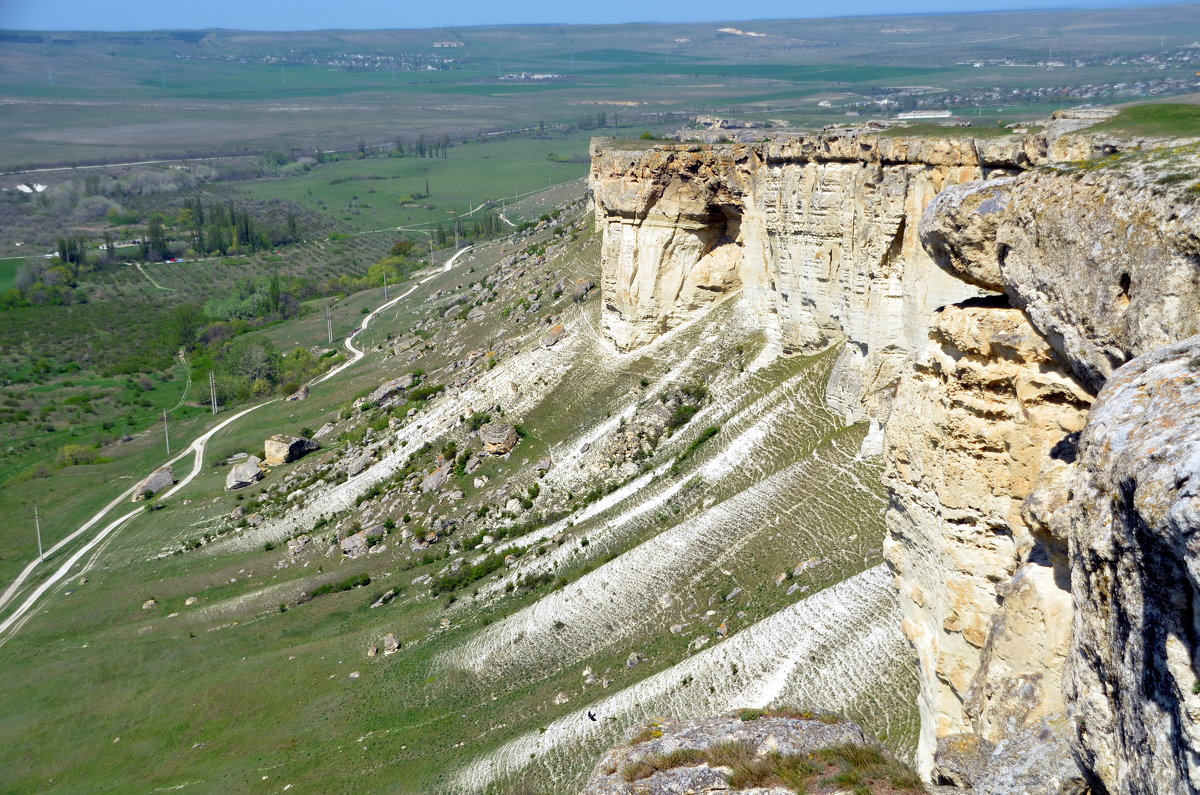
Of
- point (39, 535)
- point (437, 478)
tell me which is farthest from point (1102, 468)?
point (39, 535)

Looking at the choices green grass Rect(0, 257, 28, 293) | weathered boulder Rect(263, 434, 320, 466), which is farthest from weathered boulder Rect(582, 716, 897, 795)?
green grass Rect(0, 257, 28, 293)

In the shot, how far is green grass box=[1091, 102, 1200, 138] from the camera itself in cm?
2336

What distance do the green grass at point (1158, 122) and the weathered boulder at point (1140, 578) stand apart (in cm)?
1653

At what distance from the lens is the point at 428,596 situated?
43.6 metres

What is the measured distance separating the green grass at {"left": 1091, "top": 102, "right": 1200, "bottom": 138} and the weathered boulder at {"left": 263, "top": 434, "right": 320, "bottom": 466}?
166ft

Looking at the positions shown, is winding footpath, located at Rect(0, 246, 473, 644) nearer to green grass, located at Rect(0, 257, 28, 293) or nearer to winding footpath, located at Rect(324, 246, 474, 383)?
winding footpath, located at Rect(324, 246, 474, 383)

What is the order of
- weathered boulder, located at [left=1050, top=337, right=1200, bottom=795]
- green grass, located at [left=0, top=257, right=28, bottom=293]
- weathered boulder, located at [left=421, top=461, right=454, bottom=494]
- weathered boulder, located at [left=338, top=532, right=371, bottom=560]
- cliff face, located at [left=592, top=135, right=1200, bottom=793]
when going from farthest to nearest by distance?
1. green grass, located at [left=0, top=257, right=28, bottom=293]
2. weathered boulder, located at [left=421, top=461, right=454, bottom=494]
3. weathered boulder, located at [left=338, top=532, right=371, bottom=560]
4. cliff face, located at [left=592, top=135, right=1200, bottom=793]
5. weathered boulder, located at [left=1050, top=337, right=1200, bottom=795]

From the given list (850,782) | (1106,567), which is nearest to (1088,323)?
(1106,567)

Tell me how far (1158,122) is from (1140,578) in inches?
834

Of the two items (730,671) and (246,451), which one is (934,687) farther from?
(246,451)

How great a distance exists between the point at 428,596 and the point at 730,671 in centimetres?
1906

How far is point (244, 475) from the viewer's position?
64.4 metres

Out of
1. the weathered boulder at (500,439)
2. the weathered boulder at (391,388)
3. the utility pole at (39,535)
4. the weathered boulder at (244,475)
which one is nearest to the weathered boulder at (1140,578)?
the weathered boulder at (500,439)

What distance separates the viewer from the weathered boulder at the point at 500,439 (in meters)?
50.8
